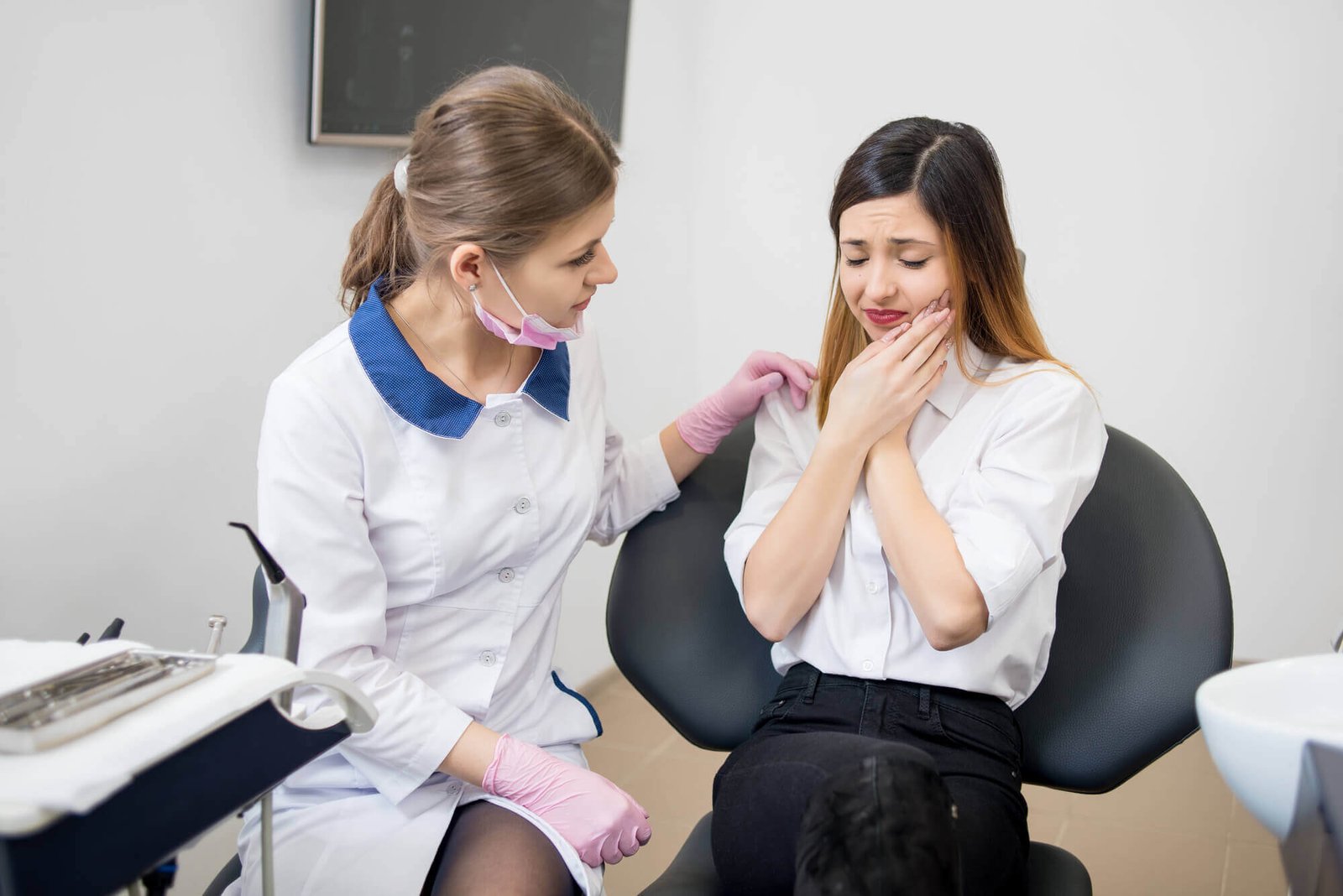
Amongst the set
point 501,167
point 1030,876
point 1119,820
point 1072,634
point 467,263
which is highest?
point 501,167

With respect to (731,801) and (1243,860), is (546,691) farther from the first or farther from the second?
(1243,860)

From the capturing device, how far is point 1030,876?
1.22m

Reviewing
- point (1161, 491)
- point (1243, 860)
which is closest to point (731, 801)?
point (1161, 491)

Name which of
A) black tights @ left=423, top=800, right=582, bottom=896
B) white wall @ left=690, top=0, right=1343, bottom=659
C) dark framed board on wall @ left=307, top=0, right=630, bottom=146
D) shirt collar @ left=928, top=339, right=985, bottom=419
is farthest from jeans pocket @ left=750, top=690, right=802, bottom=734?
white wall @ left=690, top=0, right=1343, bottom=659

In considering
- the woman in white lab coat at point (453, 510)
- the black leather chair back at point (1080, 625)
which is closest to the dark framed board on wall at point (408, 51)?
the woman in white lab coat at point (453, 510)

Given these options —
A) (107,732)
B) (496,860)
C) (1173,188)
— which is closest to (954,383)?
(496,860)

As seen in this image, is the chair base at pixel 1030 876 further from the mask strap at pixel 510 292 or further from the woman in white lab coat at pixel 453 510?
the mask strap at pixel 510 292

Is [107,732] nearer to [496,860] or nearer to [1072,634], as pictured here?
[496,860]

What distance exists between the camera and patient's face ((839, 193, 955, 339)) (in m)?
1.31

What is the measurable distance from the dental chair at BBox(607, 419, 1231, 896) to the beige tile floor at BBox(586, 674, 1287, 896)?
0.85 meters

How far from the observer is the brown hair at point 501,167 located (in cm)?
118

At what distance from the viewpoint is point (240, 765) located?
2.56 ft

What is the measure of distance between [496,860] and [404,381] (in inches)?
19.6

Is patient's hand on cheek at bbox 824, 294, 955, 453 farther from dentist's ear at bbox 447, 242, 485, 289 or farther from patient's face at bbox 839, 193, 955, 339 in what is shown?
dentist's ear at bbox 447, 242, 485, 289
